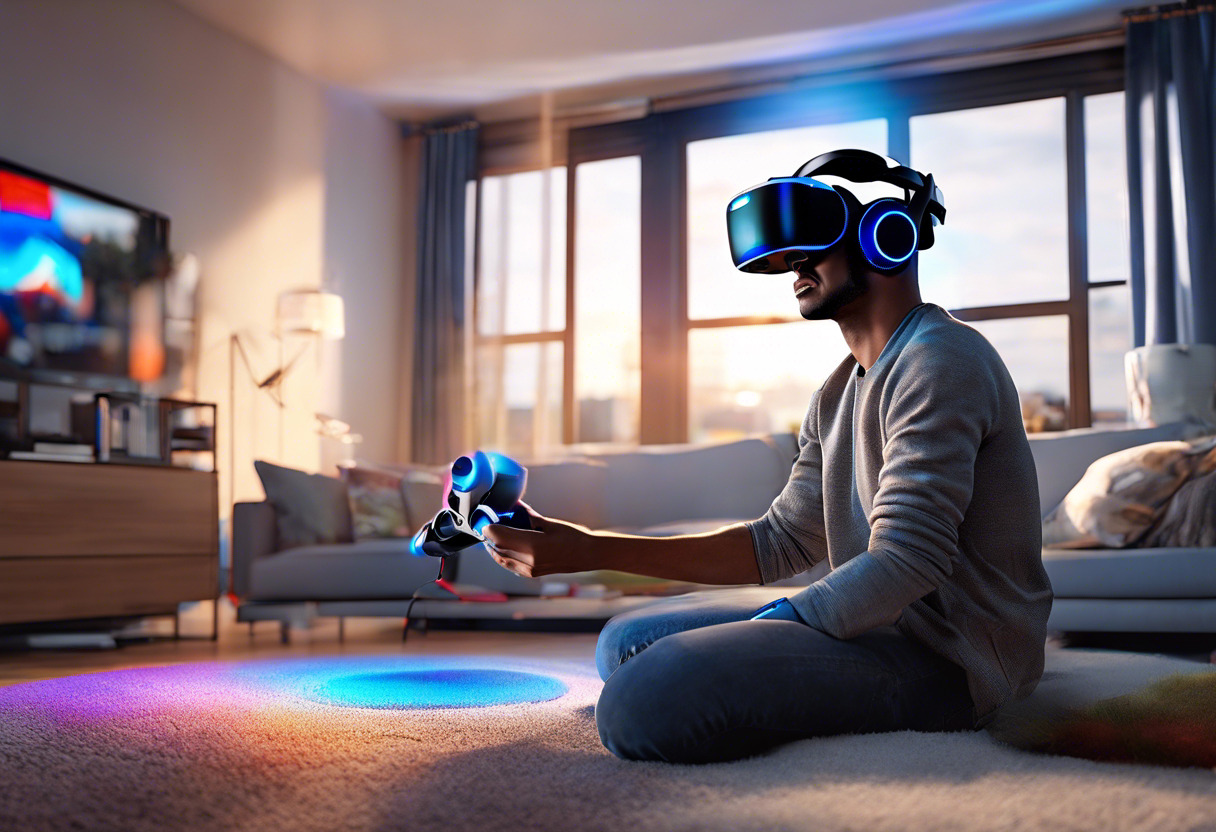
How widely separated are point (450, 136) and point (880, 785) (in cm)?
569

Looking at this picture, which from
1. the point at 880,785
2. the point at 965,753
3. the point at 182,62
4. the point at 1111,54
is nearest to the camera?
the point at 880,785

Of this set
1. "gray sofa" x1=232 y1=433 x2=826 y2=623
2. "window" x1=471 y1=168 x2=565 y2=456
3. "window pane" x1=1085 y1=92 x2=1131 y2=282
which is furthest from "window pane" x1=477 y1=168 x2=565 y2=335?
"window pane" x1=1085 y1=92 x2=1131 y2=282

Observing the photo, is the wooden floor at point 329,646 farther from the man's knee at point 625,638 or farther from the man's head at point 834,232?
the man's head at point 834,232

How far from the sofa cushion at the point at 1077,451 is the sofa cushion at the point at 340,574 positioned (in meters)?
2.11

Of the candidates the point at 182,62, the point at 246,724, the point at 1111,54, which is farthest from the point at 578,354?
the point at 246,724

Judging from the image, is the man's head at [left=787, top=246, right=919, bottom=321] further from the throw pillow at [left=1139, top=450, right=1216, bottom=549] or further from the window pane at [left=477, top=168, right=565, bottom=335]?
the window pane at [left=477, top=168, right=565, bottom=335]

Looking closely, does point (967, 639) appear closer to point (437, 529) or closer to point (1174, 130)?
point (437, 529)

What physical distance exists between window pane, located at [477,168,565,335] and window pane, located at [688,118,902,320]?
0.79 m

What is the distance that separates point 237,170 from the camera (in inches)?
198

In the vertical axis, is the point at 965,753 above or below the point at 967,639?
below

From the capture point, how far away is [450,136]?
6258 mm

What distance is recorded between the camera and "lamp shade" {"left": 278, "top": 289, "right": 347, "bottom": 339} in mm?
5105

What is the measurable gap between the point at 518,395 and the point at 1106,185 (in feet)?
10.8

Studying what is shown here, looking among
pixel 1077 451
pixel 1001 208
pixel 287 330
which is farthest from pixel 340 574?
pixel 1001 208
